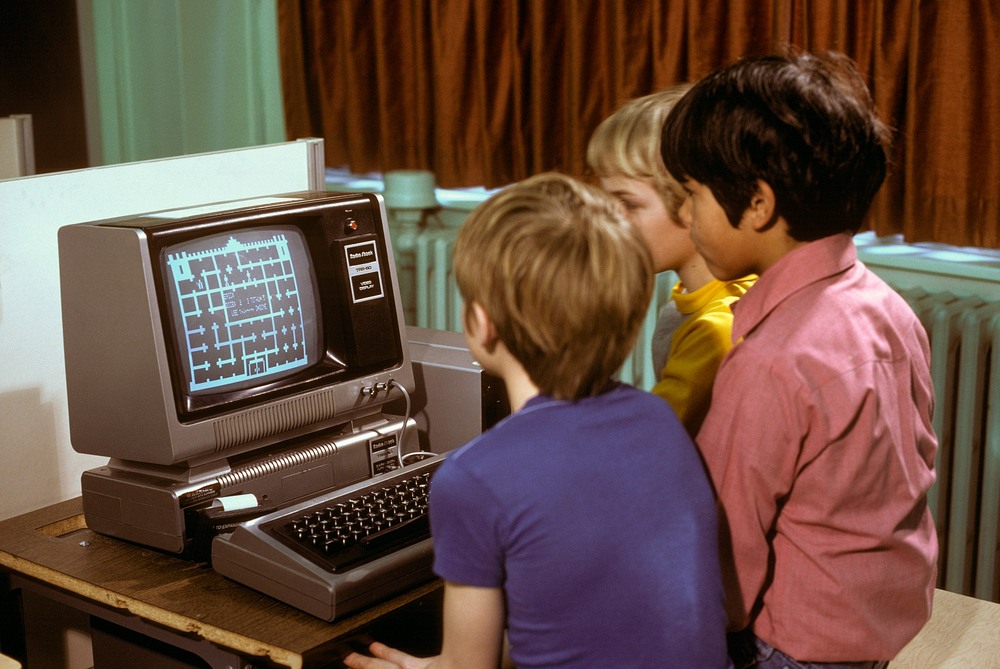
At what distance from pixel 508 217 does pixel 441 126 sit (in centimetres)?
198

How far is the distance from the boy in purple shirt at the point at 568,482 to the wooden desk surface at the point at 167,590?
253 mm

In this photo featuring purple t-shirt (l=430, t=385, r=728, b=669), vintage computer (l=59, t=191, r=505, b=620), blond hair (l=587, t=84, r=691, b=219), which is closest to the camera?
purple t-shirt (l=430, t=385, r=728, b=669)

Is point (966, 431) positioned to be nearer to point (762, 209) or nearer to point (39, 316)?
point (762, 209)

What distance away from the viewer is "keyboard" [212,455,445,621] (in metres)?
1.29

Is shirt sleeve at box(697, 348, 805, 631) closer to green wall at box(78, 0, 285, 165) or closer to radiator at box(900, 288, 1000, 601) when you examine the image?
radiator at box(900, 288, 1000, 601)

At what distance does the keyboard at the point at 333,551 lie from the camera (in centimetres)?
129

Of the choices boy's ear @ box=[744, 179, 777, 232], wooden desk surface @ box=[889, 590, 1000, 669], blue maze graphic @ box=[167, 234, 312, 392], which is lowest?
wooden desk surface @ box=[889, 590, 1000, 669]

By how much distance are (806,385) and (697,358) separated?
0.27 metres

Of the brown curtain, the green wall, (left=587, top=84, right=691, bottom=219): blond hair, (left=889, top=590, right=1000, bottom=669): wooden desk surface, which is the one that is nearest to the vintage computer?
(left=587, top=84, right=691, bottom=219): blond hair

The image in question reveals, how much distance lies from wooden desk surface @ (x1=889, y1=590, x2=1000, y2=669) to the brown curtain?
32.9 inches

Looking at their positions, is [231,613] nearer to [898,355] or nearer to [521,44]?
[898,355]

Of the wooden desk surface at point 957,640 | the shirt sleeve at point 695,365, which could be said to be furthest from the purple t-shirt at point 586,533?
the wooden desk surface at point 957,640

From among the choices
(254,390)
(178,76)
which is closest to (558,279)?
(254,390)

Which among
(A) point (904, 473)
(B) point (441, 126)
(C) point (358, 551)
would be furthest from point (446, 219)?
(A) point (904, 473)
